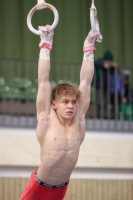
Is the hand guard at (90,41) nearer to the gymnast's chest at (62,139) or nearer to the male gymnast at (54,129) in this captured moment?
the male gymnast at (54,129)

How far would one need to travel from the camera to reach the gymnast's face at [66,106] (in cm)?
478

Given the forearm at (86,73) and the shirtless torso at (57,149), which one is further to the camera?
the forearm at (86,73)

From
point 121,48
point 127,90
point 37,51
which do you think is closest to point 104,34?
point 121,48

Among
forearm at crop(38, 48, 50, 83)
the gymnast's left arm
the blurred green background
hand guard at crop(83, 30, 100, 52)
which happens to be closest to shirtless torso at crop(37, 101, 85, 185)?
the gymnast's left arm

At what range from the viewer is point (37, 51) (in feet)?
34.1

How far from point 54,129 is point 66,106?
8.7 inches

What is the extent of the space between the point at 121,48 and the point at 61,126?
6.10m

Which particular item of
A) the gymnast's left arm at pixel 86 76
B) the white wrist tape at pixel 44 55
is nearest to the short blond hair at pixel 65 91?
the gymnast's left arm at pixel 86 76

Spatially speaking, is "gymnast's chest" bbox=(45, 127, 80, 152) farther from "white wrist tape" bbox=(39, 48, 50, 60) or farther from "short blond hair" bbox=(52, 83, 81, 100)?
"white wrist tape" bbox=(39, 48, 50, 60)

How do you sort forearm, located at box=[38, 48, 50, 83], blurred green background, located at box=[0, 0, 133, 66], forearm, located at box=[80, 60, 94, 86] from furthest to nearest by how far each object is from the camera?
1. blurred green background, located at box=[0, 0, 133, 66]
2. forearm, located at box=[80, 60, 94, 86]
3. forearm, located at box=[38, 48, 50, 83]

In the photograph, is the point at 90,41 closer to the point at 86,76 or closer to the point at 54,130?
the point at 86,76

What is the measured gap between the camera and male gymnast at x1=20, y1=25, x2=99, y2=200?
15.7 feet

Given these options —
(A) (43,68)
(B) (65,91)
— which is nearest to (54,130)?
(B) (65,91)

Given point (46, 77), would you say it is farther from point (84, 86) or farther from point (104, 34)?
point (104, 34)
